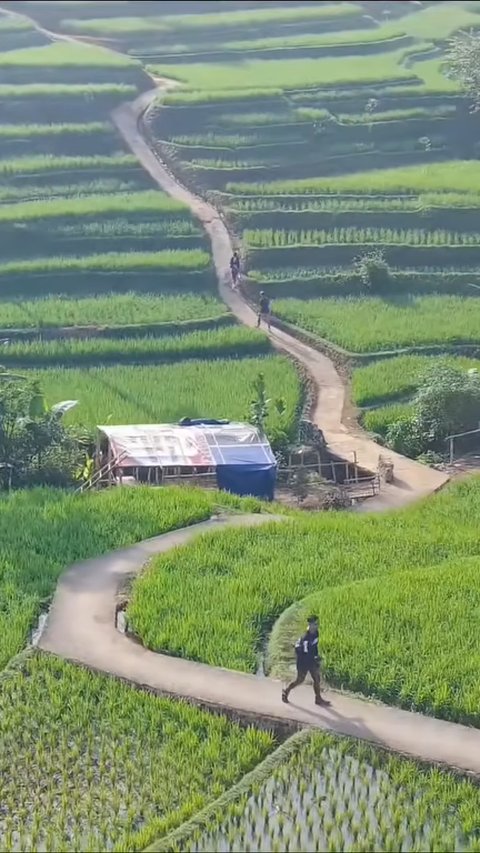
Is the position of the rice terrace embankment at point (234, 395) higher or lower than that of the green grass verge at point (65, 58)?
lower

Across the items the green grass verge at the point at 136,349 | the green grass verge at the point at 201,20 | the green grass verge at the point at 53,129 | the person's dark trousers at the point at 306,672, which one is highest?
the green grass verge at the point at 201,20

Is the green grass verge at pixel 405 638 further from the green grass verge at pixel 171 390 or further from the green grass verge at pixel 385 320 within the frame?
the green grass verge at pixel 385 320

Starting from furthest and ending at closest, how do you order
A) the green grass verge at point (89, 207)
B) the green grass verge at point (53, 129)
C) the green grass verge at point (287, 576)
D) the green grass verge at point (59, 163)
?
the green grass verge at point (53, 129)
the green grass verge at point (59, 163)
the green grass verge at point (89, 207)
the green grass verge at point (287, 576)

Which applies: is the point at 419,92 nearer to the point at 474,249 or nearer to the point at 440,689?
the point at 474,249

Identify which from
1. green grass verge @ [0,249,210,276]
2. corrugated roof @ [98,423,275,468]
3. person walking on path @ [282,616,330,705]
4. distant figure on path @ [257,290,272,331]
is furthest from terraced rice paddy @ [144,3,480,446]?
person walking on path @ [282,616,330,705]

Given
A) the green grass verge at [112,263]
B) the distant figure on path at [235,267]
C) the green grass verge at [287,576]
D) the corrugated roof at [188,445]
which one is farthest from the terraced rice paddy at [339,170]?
the green grass verge at [287,576]

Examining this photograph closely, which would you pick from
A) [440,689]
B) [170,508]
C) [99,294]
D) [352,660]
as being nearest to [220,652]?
[352,660]
